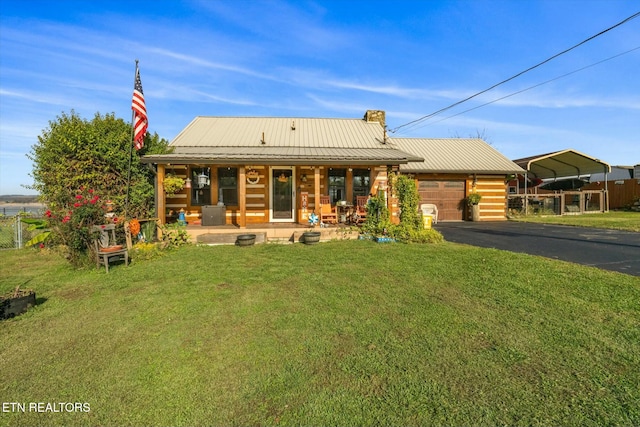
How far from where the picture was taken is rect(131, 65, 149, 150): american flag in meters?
9.12

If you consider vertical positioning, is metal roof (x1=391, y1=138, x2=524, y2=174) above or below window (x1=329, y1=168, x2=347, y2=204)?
above

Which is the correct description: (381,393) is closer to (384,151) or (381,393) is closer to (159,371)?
(159,371)

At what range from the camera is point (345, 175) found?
12930 mm

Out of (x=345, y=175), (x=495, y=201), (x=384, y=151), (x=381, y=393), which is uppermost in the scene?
(x=384, y=151)

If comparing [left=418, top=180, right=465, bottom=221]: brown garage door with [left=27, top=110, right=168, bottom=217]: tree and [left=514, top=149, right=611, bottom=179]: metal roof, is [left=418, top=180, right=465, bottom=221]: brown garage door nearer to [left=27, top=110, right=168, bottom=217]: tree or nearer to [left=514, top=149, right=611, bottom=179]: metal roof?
[left=514, top=149, right=611, bottom=179]: metal roof

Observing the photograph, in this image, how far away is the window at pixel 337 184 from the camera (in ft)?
42.3

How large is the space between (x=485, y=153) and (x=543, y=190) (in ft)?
35.6

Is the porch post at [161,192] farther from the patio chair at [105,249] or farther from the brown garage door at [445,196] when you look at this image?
the brown garage door at [445,196]

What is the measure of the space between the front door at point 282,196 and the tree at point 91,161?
427cm

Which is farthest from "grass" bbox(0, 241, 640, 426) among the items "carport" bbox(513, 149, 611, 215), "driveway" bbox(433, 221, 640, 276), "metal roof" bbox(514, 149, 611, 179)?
"metal roof" bbox(514, 149, 611, 179)

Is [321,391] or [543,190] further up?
[543,190]

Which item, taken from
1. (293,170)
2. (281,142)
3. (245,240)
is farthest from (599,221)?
(245,240)

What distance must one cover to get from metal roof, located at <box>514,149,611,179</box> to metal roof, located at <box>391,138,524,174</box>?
245cm

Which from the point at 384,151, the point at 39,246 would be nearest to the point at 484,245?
the point at 384,151
